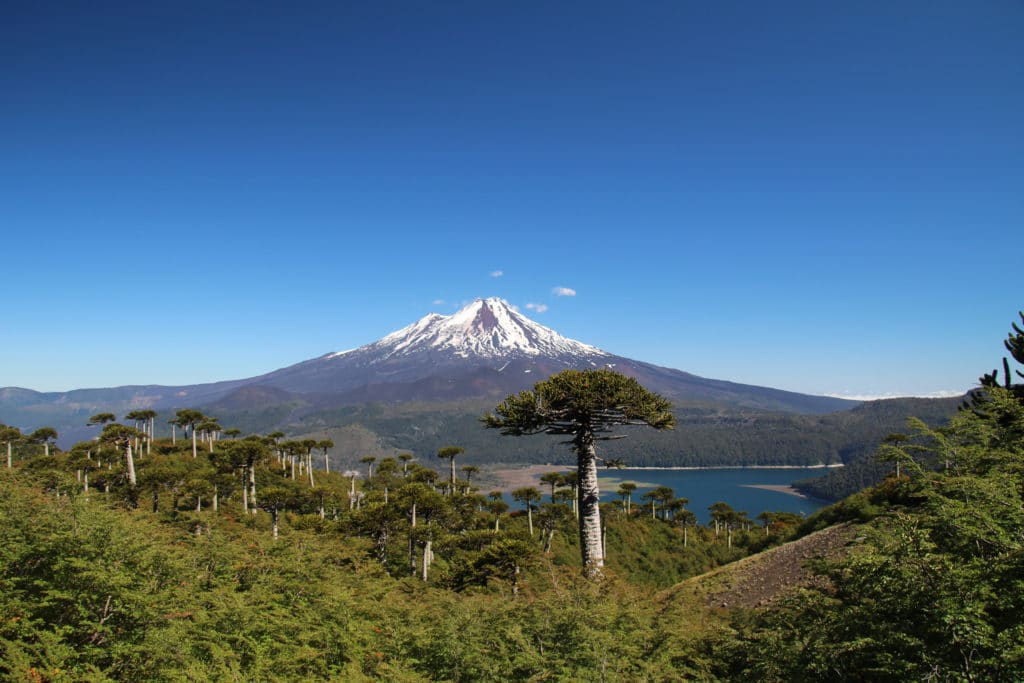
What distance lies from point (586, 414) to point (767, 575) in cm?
1017

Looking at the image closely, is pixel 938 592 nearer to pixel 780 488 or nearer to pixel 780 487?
pixel 780 488

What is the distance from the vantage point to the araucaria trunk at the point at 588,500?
1438 cm

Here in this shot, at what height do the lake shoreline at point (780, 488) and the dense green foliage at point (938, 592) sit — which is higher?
the dense green foliage at point (938, 592)

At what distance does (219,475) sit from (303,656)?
103 feet

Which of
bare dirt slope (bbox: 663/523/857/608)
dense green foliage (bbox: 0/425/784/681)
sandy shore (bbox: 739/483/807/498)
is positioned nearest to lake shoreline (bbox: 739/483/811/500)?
sandy shore (bbox: 739/483/807/498)

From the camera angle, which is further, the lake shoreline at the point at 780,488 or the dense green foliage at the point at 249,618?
the lake shoreline at the point at 780,488

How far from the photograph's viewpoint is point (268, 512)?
34.6m

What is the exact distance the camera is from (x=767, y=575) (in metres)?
18.3

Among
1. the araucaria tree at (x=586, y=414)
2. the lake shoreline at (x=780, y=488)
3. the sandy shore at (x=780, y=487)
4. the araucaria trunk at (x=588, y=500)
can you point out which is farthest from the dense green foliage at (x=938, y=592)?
the sandy shore at (x=780, y=487)

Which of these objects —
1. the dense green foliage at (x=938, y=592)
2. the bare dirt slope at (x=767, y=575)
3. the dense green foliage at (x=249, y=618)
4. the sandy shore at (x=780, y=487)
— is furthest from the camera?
the sandy shore at (x=780, y=487)

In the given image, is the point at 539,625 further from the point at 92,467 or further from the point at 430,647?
the point at 92,467

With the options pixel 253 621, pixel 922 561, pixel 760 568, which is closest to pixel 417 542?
pixel 760 568

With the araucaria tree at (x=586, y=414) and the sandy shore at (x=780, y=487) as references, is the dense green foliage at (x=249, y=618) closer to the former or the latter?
the araucaria tree at (x=586, y=414)

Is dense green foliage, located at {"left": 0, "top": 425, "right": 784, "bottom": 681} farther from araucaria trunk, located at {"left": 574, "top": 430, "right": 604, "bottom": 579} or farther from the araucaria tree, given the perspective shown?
the araucaria tree
